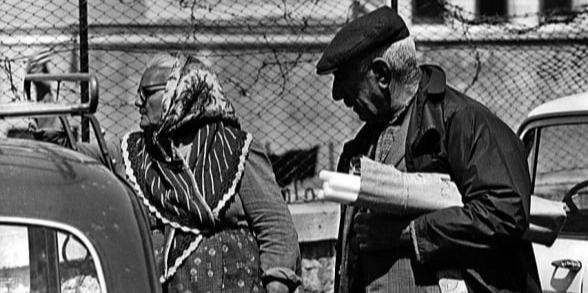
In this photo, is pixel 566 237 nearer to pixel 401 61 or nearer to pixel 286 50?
pixel 401 61

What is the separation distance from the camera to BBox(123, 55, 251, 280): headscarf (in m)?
4.31

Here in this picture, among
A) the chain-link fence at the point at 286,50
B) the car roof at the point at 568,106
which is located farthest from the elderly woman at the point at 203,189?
the chain-link fence at the point at 286,50

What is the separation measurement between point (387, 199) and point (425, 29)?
5697 mm

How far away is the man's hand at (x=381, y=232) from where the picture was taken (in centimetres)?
382

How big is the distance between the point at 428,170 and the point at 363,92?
318mm

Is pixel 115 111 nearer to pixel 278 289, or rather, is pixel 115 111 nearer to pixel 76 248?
pixel 278 289

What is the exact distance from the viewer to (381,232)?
12.6ft

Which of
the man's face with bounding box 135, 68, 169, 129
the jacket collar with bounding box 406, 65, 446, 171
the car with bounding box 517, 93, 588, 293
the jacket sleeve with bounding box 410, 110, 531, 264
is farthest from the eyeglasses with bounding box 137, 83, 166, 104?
the car with bounding box 517, 93, 588, 293

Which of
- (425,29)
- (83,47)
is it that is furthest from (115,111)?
(425,29)

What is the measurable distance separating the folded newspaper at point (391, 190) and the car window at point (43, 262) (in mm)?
929

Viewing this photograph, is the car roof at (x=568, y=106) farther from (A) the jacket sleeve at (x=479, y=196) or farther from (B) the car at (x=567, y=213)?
(A) the jacket sleeve at (x=479, y=196)

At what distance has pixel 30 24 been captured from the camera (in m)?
7.22

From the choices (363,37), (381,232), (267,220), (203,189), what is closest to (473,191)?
(381,232)

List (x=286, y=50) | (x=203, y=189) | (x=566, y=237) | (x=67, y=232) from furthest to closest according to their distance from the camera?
(x=286, y=50) < (x=566, y=237) < (x=203, y=189) < (x=67, y=232)
